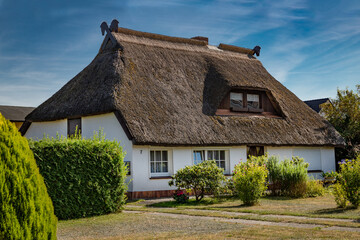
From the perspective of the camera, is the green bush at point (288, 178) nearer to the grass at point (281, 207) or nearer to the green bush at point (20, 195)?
the grass at point (281, 207)

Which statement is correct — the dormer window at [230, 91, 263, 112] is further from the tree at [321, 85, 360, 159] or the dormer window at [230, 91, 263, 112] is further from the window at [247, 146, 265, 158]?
the tree at [321, 85, 360, 159]

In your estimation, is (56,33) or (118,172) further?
(56,33)

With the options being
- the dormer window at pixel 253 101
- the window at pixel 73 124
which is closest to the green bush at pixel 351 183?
the dormer window at pixel 253 101

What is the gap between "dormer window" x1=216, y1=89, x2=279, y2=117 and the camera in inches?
851

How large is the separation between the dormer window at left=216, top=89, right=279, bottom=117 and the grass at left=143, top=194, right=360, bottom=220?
6180 mm

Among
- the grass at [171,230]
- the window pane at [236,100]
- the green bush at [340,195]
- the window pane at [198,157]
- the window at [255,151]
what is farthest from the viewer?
the window pane at [236,100]

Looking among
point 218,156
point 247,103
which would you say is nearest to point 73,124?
point 218,156

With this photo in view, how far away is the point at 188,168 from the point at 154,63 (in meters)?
7.86

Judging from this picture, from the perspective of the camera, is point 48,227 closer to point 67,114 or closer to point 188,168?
point 188,168

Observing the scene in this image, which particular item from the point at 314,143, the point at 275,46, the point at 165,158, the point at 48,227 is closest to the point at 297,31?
the point at 275,46

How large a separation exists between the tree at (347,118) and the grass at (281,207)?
9.70 m

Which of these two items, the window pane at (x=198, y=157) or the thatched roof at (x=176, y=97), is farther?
the window pane at (x=198, y=157)

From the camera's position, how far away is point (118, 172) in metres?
12.2

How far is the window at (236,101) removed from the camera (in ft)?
72.1
